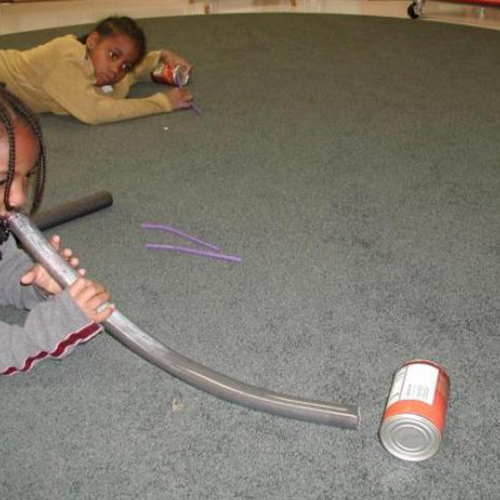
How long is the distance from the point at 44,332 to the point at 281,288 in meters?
0.49

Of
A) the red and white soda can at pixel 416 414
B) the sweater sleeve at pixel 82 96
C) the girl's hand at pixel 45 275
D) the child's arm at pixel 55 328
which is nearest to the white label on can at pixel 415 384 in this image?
the red and white soda can at pixel 416 414

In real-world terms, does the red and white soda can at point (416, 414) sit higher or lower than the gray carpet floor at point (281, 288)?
higher

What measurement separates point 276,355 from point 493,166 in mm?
1002

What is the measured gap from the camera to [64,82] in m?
1.91

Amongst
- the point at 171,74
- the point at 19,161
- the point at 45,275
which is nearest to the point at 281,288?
the point at 45,275

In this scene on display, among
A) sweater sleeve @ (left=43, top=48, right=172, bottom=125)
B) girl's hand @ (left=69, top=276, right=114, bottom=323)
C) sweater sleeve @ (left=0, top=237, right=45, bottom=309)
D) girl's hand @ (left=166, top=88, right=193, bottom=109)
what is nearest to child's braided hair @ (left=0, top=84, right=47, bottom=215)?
girl's hand @ (left=69, top=276, right=114, bottom=323)

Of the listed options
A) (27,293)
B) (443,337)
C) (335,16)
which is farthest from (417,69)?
(27,293)

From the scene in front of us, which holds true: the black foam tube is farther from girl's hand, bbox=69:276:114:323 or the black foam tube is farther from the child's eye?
the child's eye

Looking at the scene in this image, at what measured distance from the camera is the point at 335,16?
3.52 m

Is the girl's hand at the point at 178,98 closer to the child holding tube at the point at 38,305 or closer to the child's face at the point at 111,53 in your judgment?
the child's face at the point at 111,53

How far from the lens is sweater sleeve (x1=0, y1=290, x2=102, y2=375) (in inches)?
36.4

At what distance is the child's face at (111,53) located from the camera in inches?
75.4

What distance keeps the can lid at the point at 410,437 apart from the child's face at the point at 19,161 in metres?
0.63

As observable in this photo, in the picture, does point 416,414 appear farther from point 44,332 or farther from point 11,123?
Answer: point 11,123
